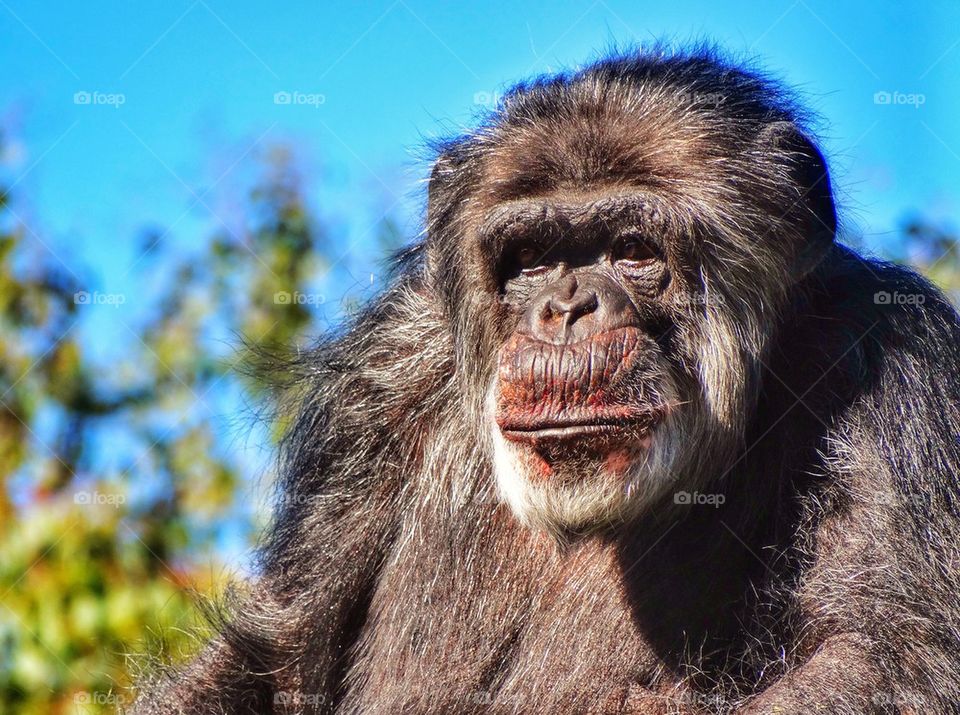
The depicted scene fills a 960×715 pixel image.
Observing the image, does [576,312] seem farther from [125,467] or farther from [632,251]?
[125,467]

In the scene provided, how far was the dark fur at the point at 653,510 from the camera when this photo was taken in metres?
4.46

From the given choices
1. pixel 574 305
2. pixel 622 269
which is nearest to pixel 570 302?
pixel 574 305

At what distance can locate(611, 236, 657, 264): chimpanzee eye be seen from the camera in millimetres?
4949

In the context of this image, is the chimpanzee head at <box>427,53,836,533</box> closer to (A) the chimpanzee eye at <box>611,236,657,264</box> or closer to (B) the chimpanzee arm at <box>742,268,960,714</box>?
(A) the chimpanzee eye at <box>611,236,657,264</box>

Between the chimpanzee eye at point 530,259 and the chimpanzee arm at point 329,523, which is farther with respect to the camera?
the chimpanzee arm at point 329,523

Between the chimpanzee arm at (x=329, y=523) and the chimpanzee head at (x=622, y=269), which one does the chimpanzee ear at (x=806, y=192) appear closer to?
the chimpanzee head at (x=622, y=269)

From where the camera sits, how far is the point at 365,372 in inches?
228

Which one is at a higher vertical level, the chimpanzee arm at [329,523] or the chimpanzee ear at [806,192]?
the chimpanzee ear at [806,192]

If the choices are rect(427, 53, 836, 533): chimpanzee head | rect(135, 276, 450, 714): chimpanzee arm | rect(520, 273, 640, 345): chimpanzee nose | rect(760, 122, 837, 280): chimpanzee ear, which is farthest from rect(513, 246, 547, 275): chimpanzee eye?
rect(760, 122, 837, 280): chimpanzee ear

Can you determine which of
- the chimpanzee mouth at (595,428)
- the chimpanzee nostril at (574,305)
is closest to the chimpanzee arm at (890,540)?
the chimpanzee mouth at (595,428)

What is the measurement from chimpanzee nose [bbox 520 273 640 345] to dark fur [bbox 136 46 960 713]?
0.44 m

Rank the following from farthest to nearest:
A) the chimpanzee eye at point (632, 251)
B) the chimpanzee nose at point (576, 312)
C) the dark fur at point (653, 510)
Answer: the chimpanzee eye at point (632, 251)
the chimpanzee nose at point (576, 312)
the dark fur at point (653, 510)

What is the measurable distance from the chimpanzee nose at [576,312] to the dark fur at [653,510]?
44 centimetres

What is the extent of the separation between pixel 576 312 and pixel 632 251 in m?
0.52
